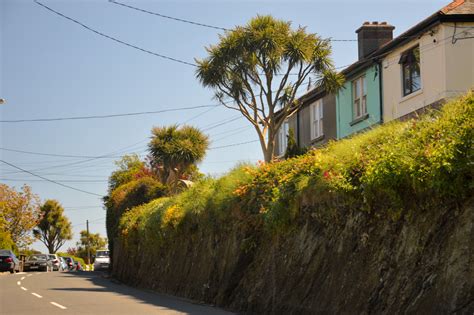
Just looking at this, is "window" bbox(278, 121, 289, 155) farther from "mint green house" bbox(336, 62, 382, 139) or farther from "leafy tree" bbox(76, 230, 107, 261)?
"leafy tree" bbox(76, 230, 107, 261)

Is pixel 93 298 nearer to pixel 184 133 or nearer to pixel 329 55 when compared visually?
pixel 329 55

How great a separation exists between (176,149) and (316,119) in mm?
8824

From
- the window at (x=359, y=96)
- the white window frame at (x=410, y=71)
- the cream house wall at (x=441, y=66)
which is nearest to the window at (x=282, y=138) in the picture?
the window at (x=359, y=96)

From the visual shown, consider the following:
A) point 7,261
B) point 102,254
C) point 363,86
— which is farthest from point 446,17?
point 102,254

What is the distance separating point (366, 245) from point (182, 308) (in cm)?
612

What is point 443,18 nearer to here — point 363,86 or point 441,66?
point 441,66

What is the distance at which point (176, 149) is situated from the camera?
1529 inches

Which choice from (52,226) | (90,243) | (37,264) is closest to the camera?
(37,264)

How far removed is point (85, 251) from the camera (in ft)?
375

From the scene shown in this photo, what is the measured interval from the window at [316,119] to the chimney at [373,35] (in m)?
4.48

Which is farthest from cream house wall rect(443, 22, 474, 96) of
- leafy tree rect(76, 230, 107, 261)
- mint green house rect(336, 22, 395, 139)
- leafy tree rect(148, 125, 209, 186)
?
leafy tree rect(76, 230, 107, 261)

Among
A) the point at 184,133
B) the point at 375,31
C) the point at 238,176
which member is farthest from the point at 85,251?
the point at 238,176

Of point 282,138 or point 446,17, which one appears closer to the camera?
point 446,17

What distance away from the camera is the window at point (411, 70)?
2445 centimetres
